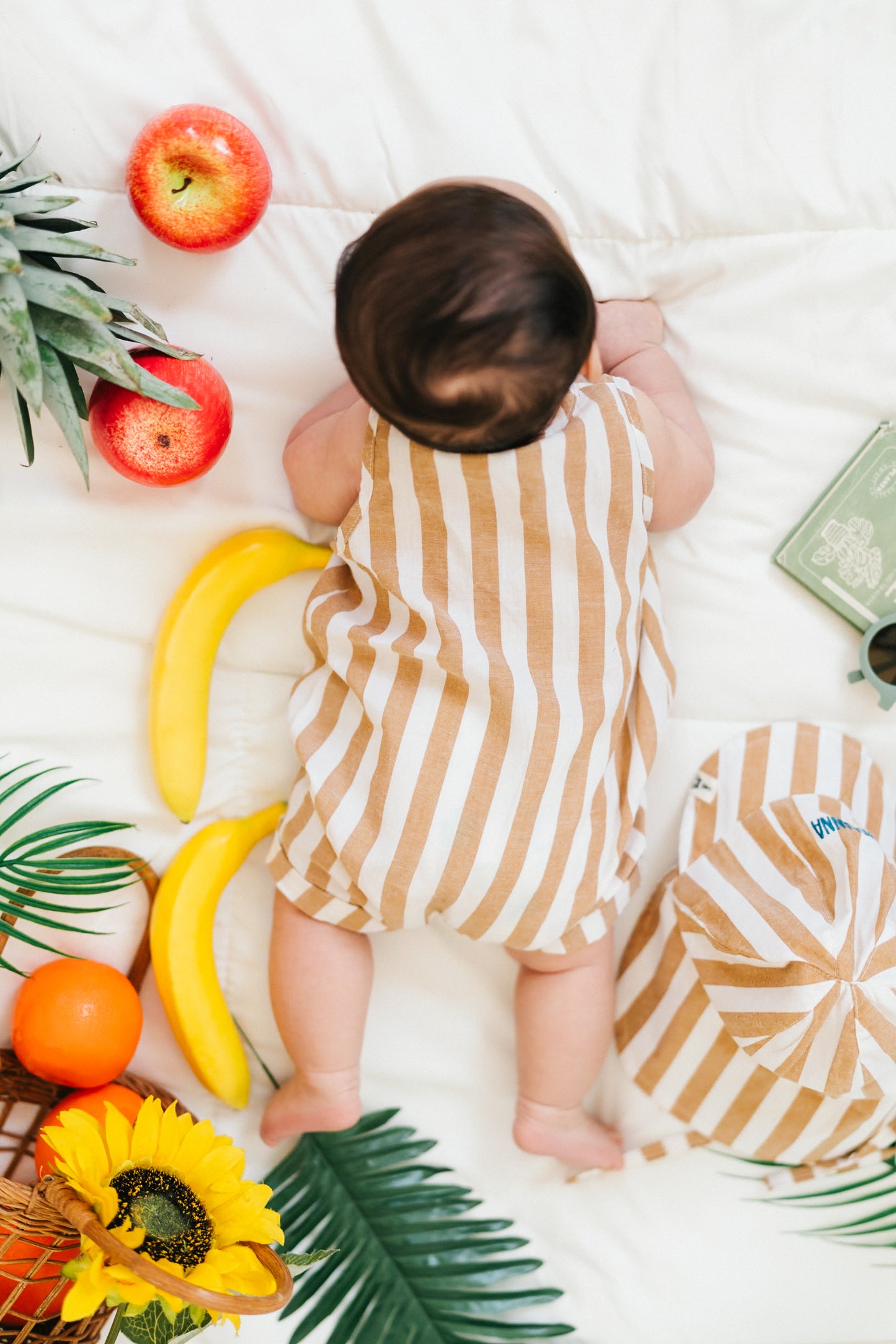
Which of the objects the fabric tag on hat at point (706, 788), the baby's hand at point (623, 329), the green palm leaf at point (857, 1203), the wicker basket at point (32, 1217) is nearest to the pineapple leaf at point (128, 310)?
the baby's hand at point (623, 329)

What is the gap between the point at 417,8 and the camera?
3.75 feet

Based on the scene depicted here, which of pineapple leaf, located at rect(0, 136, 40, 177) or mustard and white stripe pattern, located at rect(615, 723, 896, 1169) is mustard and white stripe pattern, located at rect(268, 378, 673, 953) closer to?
mustard and white stripe pattern, located at rect(615, 723, 896, 1169)

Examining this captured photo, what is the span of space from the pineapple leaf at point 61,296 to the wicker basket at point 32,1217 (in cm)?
64

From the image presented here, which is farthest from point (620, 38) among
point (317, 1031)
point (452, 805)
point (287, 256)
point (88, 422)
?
point (317, 1031)

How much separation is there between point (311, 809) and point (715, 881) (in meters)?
0.50

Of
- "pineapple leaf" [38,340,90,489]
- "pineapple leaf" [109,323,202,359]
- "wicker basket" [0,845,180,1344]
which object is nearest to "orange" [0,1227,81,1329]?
"wicker basket" [0,845,180,1344]

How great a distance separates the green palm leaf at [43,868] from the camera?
1178 mm

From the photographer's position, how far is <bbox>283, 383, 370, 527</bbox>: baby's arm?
1122 mm

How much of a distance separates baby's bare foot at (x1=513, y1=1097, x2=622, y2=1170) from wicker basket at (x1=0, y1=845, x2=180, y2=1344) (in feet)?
1.49

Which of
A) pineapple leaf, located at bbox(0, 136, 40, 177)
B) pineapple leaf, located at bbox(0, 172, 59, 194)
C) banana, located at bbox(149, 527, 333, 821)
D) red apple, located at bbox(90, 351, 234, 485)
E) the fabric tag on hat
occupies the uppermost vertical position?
pineapple leaf, located at bbox(0, 136, 40, 177)

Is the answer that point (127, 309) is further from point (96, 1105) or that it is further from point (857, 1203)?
point (857, 1203)

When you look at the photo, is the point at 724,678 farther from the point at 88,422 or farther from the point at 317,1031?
the point at 88,422

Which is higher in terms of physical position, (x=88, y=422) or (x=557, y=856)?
(x=88, y=422)

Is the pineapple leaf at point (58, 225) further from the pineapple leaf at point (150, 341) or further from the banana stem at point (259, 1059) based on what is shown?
the banana stem at point (259, 1059)
